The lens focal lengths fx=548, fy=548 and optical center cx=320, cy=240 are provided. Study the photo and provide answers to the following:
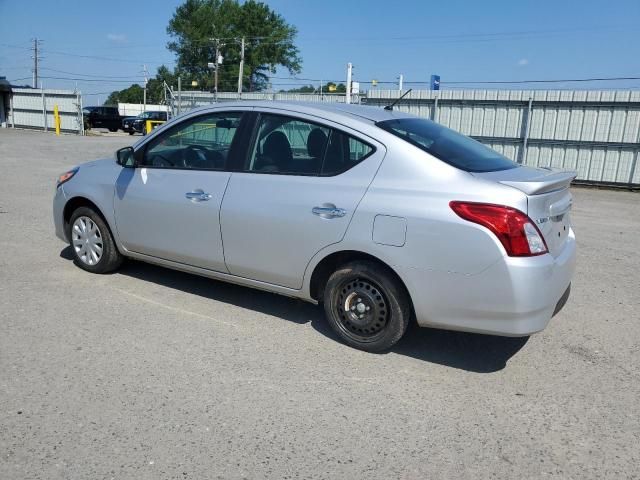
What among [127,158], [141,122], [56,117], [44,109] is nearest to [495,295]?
[127,158]

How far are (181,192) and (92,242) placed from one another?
1.37 meters

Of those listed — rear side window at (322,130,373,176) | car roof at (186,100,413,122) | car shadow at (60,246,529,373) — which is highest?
car roof at (186,100,413,122)

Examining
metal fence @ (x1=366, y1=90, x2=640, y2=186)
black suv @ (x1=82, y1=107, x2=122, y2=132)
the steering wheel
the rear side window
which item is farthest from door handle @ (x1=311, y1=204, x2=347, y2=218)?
black suv @ (x1=82, y1=107, x2=122, y2=132)

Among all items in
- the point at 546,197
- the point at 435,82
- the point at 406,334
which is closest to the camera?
the point at 546,197

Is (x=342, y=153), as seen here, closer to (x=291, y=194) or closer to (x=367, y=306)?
(x=291, y=194)

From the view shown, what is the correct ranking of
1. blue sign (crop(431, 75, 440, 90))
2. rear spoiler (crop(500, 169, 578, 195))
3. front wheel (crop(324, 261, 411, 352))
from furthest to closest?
blue sign (crop(431, 75, 440, 90)) < front wheel (crop(324, 261, 411, 352)) < rear spoiler (crop(500, 169, 578, 195))

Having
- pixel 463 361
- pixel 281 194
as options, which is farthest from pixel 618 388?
pixel 281 194

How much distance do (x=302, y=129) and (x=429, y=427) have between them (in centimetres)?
229

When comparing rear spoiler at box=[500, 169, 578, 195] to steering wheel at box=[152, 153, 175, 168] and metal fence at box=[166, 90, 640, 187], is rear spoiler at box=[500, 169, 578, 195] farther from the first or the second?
metal fence at box=[166, 90, 640, 187]

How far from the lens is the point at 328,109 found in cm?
416

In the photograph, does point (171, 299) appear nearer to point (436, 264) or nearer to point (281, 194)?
point (281, 194)

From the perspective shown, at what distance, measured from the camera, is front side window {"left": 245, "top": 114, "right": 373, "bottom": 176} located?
3863 millimetres

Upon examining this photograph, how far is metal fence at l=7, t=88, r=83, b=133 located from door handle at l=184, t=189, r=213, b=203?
2953 centimetres

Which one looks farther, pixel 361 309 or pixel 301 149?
pixel 301 149
